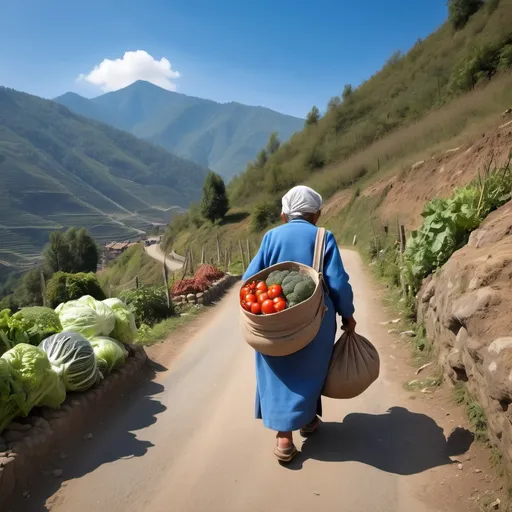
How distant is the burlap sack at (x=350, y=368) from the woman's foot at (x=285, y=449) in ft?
1.39

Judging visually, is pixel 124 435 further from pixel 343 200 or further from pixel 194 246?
pixel 194 246

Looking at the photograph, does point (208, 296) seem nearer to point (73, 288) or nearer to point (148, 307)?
point (148, 307)

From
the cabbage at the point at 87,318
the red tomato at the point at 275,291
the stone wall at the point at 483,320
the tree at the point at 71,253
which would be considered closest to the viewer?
the stone wall at the point at 483,320

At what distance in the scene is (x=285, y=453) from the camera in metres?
3.32

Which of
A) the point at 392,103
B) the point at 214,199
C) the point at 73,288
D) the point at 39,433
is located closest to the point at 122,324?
the point at 39,433

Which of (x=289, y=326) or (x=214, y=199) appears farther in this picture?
(x=214, y=199)

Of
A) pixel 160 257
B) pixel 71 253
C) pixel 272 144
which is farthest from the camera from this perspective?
pixel 272 144

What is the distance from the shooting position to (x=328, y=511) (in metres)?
2.85

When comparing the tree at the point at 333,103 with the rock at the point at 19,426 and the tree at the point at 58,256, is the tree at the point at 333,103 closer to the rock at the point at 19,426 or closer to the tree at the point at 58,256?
the tree at the point at 58,256

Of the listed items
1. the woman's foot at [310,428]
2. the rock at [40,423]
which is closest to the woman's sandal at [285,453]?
the woman's foot at [310,428]

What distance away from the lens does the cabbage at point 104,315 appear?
17.1 feet

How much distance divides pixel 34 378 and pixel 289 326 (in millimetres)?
2115

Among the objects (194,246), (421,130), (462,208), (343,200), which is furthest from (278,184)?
(462,208)

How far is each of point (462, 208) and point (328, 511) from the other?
3.68 metres
